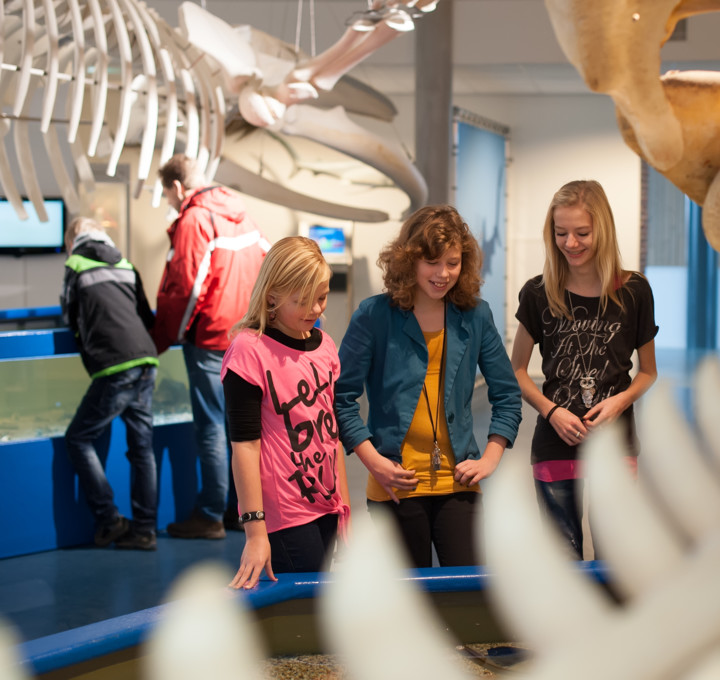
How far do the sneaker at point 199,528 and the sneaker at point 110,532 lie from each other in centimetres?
24

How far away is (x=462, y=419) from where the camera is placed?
7.28ft

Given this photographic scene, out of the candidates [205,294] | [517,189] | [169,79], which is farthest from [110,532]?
[517,189]

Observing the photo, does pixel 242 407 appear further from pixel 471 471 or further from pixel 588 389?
pixel 588 389

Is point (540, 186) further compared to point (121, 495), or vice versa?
point (540, 186)

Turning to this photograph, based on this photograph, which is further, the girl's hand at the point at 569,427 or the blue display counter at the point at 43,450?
the blue display counter at the point at 43,450

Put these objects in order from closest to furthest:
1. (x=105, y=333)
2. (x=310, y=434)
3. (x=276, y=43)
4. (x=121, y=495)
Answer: (x=310, y=434) → (x=105, y=333) → (x=121, y=495) → (x=276, y=43)

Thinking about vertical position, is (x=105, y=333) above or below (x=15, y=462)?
above

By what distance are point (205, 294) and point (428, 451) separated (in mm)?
2004

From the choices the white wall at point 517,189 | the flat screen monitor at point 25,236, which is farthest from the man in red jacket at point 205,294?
the flat screen monitor at point 25,236

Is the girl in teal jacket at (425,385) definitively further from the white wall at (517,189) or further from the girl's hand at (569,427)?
the white wall at (517,189)

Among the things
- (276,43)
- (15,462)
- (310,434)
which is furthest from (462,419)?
(276,43)

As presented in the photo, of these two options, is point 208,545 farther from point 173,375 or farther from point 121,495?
point 173,375

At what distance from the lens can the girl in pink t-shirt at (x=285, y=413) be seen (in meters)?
1.97

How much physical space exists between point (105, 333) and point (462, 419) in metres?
2.12
